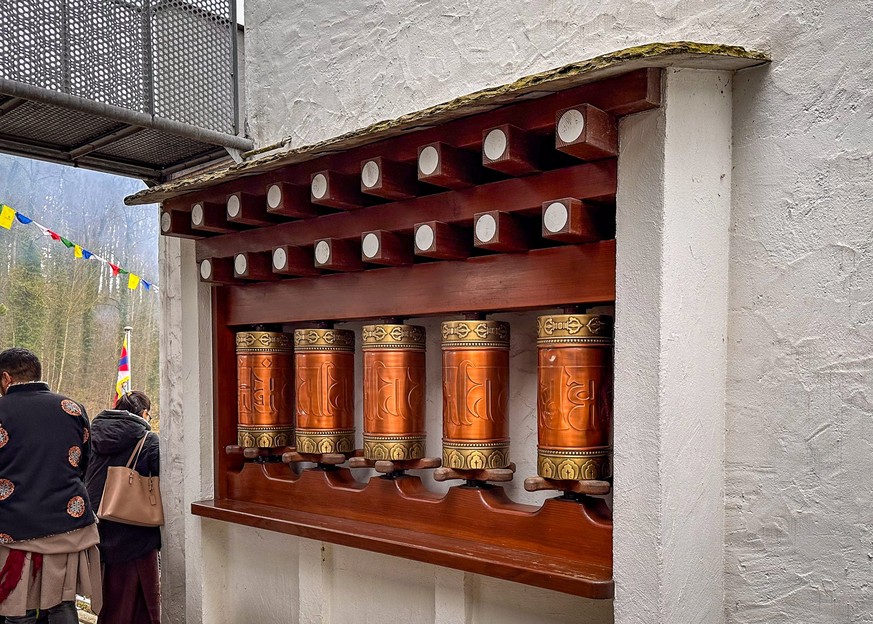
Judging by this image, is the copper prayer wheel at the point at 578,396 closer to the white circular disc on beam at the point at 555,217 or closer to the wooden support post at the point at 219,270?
the white circular disc on beam at the point at 555,217

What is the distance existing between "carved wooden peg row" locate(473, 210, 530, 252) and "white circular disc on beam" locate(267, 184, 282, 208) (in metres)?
0.74

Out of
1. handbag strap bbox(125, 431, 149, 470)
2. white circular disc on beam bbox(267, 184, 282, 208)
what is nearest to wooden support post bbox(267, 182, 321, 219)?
white circular disc on beam bbox(267, 184, 282, 208)

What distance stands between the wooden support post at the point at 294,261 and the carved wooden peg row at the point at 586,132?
111 centimetres

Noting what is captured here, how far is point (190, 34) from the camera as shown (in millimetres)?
3227

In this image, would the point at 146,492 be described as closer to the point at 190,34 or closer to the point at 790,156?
the point at 190,34

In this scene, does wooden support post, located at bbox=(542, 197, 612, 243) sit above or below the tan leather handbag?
above

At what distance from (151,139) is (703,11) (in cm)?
214

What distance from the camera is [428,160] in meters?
2.15

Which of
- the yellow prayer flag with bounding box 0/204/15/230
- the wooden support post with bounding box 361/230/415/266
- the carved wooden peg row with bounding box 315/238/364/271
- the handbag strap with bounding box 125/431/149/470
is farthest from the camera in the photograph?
the yellow prayer flag with bounding box 0/204/15/230

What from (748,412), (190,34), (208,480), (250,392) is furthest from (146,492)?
(748,412)

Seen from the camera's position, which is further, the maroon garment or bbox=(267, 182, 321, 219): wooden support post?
the maroon garment

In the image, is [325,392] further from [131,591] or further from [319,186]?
[131,591]

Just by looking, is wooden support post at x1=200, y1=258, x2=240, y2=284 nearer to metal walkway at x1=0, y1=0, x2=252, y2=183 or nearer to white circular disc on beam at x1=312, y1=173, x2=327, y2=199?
metal walkway at x1=0, y1=0, x2=252, y2=183

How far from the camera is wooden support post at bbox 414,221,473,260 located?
224 centimetres
